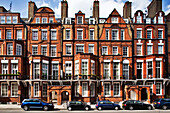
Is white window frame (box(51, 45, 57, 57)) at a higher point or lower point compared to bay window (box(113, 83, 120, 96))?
higher

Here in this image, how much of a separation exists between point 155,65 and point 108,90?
29.6 feet

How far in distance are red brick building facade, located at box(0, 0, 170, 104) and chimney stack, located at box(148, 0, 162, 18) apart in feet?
4.84

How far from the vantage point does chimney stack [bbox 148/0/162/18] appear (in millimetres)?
34906

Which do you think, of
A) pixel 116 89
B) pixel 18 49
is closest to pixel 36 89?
pixel 18 49

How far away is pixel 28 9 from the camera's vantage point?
34969 millimetres

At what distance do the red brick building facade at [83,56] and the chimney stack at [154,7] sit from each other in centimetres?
148

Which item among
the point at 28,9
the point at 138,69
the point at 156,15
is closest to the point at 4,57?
the point at 28,9

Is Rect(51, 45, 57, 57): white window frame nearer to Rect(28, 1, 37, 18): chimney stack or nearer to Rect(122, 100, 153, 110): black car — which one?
Rect(28, 1, 37, 18): chimney stack

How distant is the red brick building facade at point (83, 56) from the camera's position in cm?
3023

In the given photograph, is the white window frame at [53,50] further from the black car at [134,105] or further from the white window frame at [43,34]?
the black car at [134,105]

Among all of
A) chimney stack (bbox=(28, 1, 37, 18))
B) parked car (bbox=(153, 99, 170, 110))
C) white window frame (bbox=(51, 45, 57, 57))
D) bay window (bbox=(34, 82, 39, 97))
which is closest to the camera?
parked car (bbox=(153, 99, 170, 110))

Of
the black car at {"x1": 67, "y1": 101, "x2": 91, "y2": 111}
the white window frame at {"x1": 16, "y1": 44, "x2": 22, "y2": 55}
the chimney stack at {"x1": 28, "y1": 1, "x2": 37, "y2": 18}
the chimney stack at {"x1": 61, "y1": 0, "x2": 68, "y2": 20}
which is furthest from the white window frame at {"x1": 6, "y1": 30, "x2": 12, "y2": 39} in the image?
the black car at {"x1": 67, "y1": 101, "x2": 91, "y2": 111}

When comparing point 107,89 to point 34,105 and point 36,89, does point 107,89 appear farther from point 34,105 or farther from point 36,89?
point 34,105

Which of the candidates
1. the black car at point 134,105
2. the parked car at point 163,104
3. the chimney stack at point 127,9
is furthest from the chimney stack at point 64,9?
the parked car at point 163,104
